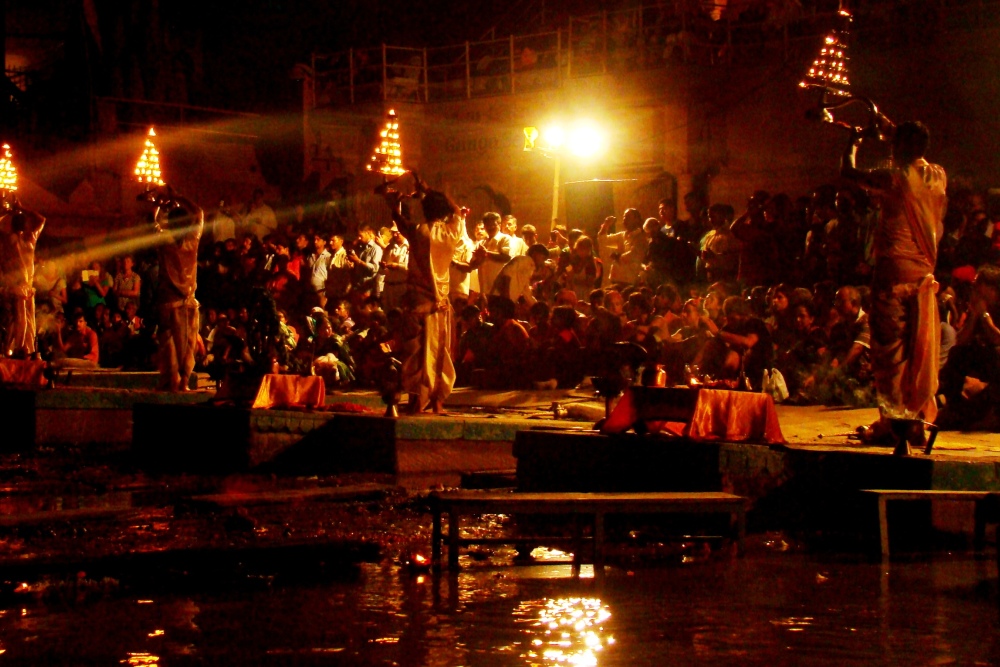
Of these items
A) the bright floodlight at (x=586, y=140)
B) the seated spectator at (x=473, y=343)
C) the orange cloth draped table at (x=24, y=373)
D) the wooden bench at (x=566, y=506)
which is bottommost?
the wooden bench at (x=566, y=506)

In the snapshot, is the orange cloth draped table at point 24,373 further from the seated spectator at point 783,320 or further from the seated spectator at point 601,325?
the seated spectator at point 783,320

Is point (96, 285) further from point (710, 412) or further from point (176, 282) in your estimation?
point (710, 412)

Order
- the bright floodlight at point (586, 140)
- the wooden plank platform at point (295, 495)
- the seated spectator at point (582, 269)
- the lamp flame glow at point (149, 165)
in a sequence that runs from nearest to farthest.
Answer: the wooden plank platform at point (295, 495), the lamp flame glow at point (149, 165), the seated spectator at point (582, 269), the bright floodlight at point (586, 140)

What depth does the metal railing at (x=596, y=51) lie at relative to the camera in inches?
852

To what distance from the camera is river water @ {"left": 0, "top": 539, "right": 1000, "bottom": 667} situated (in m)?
5.21

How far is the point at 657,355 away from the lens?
13.5 metres

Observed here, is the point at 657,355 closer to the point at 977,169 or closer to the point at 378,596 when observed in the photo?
the point at 378,596

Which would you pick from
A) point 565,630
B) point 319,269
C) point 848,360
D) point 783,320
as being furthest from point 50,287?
point 565,630

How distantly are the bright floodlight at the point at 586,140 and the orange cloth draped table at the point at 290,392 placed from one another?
13302 mm

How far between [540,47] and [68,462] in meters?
17.3

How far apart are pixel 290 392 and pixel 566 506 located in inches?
243

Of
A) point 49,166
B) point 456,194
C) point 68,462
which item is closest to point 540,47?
point 456,194

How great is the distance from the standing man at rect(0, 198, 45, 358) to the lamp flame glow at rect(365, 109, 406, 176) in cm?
727

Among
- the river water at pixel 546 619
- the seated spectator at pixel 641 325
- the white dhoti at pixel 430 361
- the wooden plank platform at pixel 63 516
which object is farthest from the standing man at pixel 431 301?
the river water at pixel 546 619
